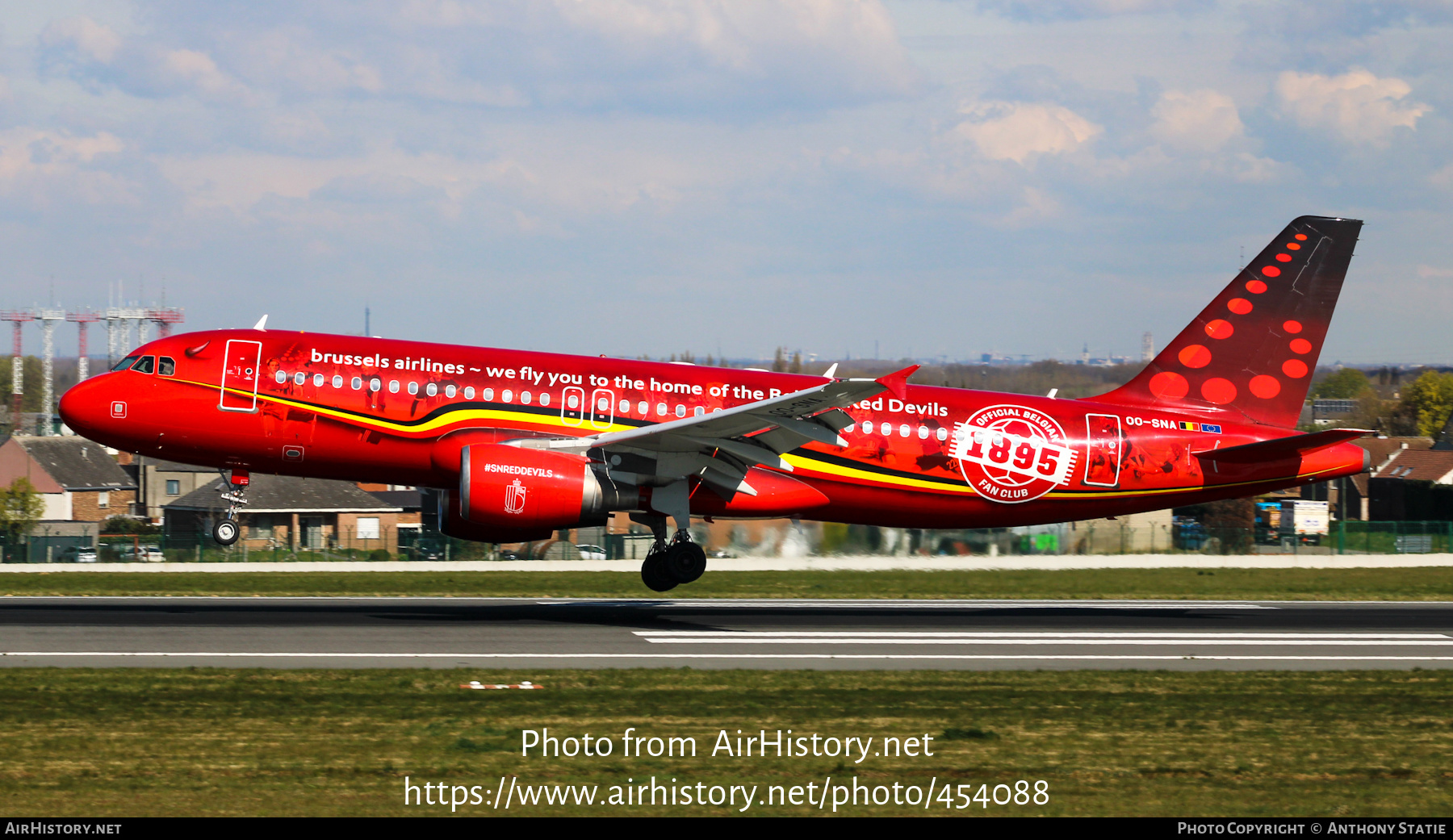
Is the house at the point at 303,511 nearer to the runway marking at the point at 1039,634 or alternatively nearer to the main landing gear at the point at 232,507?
the main landing gear at the point at 232,507

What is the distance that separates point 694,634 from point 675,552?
3184 millimetres

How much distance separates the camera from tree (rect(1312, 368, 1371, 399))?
591 feet

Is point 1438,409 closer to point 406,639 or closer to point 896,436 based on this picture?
point 896,436

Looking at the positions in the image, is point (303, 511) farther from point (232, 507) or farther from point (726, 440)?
point (726, 440)

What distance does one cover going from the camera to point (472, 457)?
24.2 m

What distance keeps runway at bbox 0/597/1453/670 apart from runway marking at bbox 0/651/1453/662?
0.17 ft

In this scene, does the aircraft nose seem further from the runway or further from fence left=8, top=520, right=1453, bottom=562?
fence left=8, top=520, right=1453, bottom=562

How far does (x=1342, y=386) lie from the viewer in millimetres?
184250

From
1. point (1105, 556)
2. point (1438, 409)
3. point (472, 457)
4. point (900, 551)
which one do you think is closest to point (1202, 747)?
point (472, 457)

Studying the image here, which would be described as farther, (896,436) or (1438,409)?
(1438,409)

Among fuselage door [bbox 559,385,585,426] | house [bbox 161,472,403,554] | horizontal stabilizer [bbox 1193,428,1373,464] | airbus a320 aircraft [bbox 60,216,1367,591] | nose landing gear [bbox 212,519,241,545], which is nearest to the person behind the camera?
airbus a320 aircraft [bbox 60,216,1367,591]

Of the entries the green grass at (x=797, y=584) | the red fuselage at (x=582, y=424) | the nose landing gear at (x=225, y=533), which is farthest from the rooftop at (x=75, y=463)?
the nose landing gear at (x=225, y=533)

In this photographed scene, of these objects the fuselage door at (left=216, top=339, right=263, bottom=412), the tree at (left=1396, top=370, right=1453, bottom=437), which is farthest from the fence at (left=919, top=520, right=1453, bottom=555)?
the tree at (left=1396, top=370, right=1453, bottom=437)
